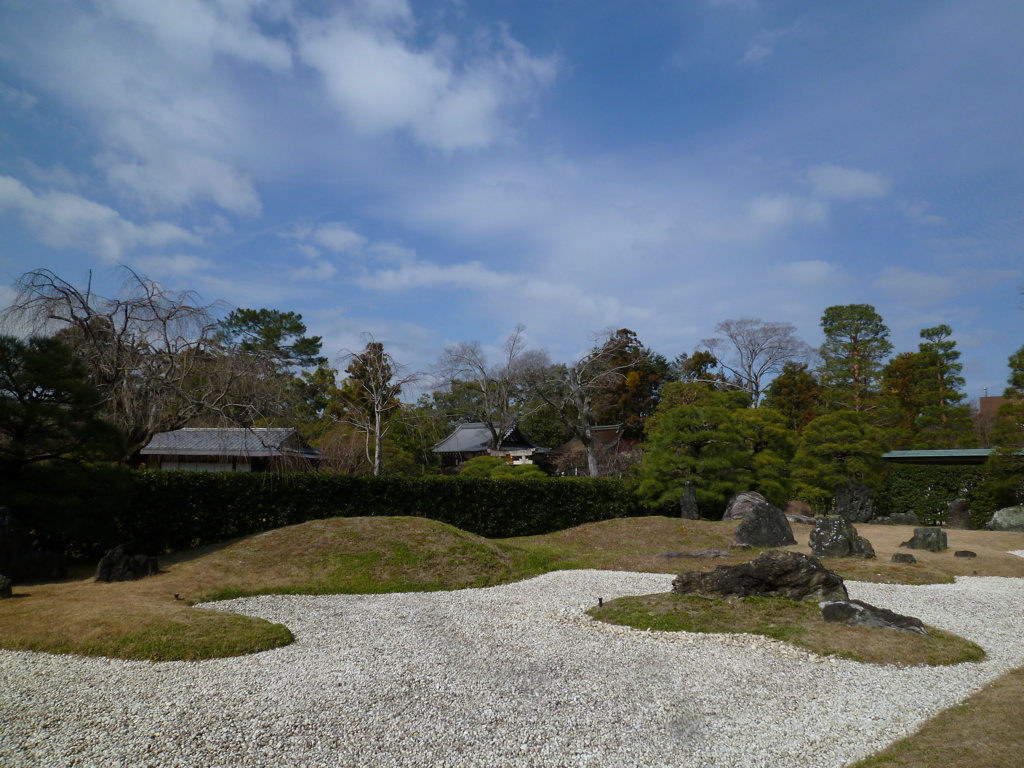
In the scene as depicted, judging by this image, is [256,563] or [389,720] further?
[256,563]

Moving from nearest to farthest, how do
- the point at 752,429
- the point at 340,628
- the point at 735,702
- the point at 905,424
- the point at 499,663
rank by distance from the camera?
the point at 735,702 → the point at 499,663 → the point at 340,628 → the point at 752,429 → the point at 905,424

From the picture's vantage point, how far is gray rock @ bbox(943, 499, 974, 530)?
18.4m

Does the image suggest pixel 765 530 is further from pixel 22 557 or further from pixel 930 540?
pixel 22 557

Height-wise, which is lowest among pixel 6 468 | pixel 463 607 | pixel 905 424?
pixel 463 607

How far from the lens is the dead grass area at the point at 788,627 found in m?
6.34

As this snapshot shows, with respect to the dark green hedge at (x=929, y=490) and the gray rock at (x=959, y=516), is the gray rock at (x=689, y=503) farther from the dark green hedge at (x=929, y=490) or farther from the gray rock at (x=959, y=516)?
the dark green hedge at (x=929, y=490)

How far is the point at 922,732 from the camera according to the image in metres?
4.51

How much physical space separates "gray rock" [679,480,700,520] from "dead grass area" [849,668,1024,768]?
14204mm

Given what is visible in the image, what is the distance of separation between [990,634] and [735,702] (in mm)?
4371

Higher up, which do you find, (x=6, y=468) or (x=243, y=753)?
(x=6, y=468)

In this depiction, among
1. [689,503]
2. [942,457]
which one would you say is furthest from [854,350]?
[689,503]

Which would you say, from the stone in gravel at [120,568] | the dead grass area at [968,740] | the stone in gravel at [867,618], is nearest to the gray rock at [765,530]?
the stone in gravel at [867,618]

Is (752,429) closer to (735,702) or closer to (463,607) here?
(463,607)

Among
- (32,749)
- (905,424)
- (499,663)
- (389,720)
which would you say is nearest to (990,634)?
(499,663)
